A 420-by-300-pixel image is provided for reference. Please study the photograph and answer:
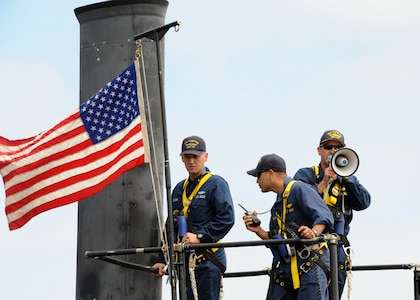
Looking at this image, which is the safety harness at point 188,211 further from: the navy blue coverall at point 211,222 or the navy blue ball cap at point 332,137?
the navy blue ball cap at point 332,137

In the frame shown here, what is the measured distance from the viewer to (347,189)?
13758 mm

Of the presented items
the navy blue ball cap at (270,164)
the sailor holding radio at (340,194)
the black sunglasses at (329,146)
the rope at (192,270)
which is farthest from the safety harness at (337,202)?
the rope at (192,270)

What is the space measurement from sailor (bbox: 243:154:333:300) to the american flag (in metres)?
1.40

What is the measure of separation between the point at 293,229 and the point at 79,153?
8.53 ft

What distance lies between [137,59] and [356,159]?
2.57 meters

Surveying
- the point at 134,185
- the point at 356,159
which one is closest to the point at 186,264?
the point at 134,185

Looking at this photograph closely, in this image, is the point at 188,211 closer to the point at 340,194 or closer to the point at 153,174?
the point at 153,174

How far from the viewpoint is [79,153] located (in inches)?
531

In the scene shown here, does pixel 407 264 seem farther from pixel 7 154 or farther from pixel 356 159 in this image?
pixel 7 154

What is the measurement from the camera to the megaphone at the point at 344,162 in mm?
13195

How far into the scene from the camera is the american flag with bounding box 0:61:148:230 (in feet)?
43.0

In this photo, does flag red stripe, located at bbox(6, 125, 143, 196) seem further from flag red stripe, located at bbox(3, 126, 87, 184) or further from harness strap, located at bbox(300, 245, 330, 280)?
harness strap, located at bbox(300, 245, 330, 280)

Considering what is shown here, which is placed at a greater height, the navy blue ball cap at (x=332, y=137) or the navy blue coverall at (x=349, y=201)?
the navy blue ball cap at (x=332, y=137)

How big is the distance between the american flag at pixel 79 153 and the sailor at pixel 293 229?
1.40m
